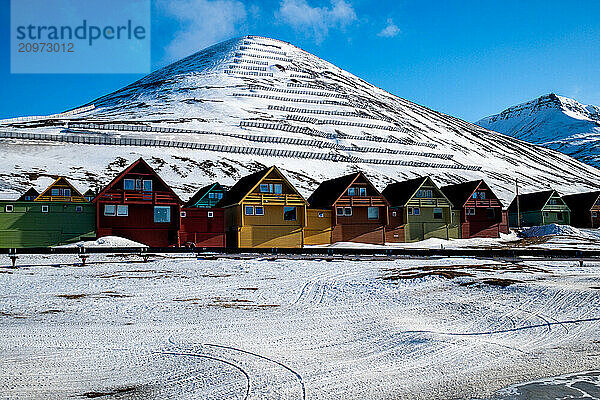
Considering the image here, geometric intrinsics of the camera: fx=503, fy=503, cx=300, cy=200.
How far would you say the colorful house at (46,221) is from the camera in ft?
142

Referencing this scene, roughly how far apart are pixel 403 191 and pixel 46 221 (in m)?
38.3

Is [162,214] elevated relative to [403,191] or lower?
lower

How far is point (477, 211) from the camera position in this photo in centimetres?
6331

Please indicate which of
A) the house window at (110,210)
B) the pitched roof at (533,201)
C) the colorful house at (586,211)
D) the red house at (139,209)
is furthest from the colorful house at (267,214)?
the colorful house at (586,211)

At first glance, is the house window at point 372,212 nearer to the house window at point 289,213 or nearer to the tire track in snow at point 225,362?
the house window at point 289,213

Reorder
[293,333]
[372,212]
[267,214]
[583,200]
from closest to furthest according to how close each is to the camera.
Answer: [293,333] < [267,214] < [372,212] < [583,200]

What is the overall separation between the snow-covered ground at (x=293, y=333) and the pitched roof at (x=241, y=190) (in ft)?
81.4

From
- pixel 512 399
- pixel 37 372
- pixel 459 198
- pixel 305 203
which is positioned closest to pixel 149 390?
pixel 37 372

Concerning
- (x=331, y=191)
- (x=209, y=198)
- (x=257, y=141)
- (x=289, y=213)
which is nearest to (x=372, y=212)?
(x=331, y=191)

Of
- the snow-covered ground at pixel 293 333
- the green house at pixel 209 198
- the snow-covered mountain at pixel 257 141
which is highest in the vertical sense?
the snow-covered mountain at pixel 257 141

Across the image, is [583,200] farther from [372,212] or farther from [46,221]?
[46,221]

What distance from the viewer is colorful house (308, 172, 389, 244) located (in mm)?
53000

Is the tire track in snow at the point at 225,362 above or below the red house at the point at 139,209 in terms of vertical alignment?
below

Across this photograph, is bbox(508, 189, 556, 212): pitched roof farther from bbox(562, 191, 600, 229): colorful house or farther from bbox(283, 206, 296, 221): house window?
bbox(283, 206, 296, 221): house window
